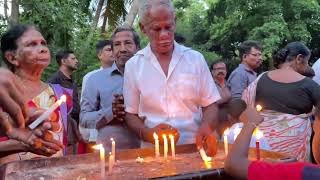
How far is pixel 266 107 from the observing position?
174 inches

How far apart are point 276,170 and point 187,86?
129 centimetres

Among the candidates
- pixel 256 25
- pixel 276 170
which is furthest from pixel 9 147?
pixel 256 25

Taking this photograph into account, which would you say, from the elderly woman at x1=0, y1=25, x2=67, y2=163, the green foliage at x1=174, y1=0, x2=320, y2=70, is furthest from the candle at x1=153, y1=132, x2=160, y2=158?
the green foliage at x1=174, y1=0, x2=320, y2=70

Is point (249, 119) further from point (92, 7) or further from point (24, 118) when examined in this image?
point (92, 7)

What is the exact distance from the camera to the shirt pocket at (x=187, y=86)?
10.3 feet

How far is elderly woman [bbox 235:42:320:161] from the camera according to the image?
4.29m

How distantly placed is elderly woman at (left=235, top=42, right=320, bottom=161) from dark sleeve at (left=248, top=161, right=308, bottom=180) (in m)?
2.24

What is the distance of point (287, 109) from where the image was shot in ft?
14.2

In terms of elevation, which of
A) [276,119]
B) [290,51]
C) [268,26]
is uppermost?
[268,26]

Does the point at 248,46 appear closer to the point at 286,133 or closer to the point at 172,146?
the point at 286,133

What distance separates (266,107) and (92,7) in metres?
13.1

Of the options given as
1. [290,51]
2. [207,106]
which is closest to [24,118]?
[207,106]

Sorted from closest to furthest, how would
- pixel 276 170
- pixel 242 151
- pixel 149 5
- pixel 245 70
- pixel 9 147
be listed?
pixel 276 170 → pixel 242 151 → pixel 9 147 → pixel 149 5 → pixel 245 70

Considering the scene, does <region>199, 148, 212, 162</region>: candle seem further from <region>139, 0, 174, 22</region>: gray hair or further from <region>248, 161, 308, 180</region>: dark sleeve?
A: <region>139, 0, 174, 22</region>: gray hair
